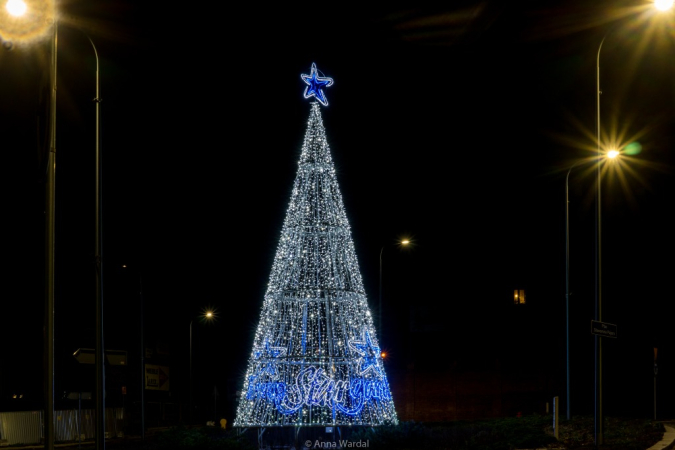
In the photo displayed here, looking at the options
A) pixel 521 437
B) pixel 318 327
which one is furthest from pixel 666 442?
pixel 318 327

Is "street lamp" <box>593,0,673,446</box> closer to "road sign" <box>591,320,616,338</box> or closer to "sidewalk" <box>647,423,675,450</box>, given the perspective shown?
"road sign" <box>591,320,616,338</box>

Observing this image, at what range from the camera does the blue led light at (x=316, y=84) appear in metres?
22.9

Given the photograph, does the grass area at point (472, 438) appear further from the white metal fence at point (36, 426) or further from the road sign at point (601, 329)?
the white metal fence at point (36, 426)

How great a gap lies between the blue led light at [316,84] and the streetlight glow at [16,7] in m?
12.7

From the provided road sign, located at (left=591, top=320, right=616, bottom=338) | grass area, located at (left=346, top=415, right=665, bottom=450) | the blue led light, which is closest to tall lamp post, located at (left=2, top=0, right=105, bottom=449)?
grass area, located at (left=346, top=415, right=665, bottom=450)

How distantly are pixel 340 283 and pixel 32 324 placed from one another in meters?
31.4

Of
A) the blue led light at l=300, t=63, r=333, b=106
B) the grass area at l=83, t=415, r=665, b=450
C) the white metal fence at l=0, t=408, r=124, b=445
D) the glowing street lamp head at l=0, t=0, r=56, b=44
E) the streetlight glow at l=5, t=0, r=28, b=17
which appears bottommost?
the white metal fence at l=0, t=408, r=124, b=445

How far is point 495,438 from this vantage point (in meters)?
19.7

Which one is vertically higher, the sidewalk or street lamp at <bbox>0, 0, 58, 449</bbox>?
street lamp at <bbox>0, 0, 58, 449</bbox>

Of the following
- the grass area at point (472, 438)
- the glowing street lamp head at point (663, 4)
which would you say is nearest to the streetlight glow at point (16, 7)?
the glowing street lamp head at point (663, 4)

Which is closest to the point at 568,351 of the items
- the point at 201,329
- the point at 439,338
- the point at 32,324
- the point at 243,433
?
the point at 243,433

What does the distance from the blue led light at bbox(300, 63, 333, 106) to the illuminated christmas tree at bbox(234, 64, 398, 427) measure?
1.1 inches

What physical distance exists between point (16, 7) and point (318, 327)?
13550 mm

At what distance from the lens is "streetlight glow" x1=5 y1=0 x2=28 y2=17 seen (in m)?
10.4
